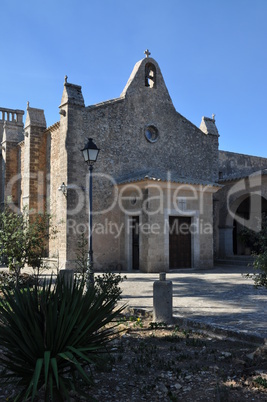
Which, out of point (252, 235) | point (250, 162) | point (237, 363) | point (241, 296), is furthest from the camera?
point (250, 162)

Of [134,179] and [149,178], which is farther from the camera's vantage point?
[134,179]

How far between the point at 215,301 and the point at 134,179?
24.2ft

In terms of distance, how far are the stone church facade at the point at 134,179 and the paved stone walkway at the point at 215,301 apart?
2.84 m

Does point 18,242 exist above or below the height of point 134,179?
below

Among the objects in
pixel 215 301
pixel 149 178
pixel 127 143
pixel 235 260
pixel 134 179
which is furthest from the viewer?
pixel 235 260

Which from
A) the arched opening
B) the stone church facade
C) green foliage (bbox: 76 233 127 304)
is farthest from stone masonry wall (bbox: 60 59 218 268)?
green foliage (bbox: 76 233 127 304)

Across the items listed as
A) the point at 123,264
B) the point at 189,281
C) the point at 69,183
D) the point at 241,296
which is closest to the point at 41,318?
the point at 241,296

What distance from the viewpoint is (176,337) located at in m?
5.91

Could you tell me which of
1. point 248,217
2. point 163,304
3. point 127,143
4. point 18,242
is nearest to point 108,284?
point 163,304

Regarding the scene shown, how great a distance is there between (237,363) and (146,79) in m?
15.7

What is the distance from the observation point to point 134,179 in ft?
49.3

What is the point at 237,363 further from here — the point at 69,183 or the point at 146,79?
the point at 146,79

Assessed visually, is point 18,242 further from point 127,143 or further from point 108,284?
point 127,143

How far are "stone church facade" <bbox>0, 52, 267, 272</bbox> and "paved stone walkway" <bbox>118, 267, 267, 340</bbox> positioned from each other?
2.84 m
